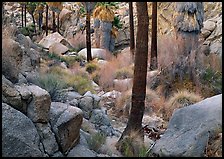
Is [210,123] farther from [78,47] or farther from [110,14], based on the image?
[78,47]

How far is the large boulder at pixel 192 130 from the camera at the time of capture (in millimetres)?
6250

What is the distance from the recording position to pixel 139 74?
328 inches

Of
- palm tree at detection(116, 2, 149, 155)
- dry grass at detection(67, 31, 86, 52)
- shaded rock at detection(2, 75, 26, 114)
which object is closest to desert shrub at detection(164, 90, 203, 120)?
palm tree at detection(116, 2, 149, 155)

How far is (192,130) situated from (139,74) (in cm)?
209

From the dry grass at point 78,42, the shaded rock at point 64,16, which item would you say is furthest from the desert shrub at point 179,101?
the shaded rock at point 64,16

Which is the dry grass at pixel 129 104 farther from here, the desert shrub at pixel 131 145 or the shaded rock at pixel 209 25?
the shaded rock at pixel 209 25

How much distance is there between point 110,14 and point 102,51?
255 centimetres

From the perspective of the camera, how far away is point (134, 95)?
27.7 ft

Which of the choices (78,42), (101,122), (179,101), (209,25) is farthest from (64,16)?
(101,122)

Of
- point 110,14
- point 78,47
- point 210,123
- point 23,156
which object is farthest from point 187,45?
point 78,47

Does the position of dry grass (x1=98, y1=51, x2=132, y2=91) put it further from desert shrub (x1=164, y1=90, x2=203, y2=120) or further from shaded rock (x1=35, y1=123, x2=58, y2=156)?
shaded rock (x1=35, y1=123, x2=58, y2=156)

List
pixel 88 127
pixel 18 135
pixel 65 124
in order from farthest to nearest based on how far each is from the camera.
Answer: pixel 88 127, pixel 65 124, pixel 18 135

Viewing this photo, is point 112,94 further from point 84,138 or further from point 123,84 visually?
point 84,138

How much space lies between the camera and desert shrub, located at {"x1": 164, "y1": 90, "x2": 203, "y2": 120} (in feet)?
41.1
